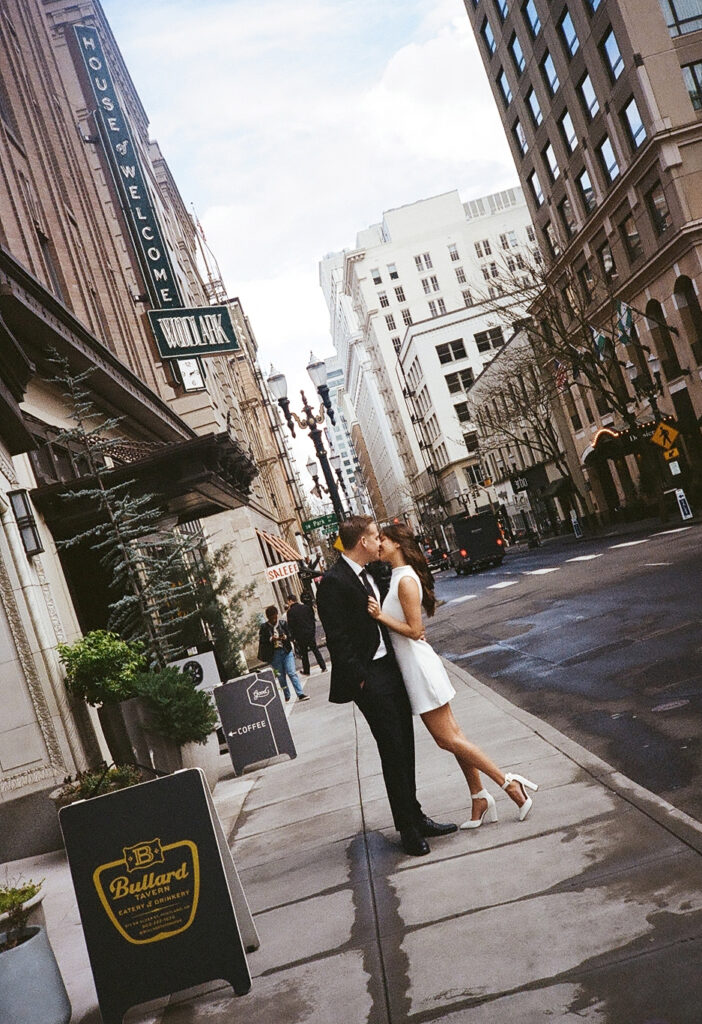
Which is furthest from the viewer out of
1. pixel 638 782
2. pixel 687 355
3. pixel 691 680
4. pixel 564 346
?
pixel 564 346

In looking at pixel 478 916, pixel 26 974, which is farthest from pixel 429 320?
pixel 26 974

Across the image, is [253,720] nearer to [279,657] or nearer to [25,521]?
[25,521]

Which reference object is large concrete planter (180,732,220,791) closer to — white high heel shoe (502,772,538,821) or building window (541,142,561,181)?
white high heel shoe (502,772,538,821)

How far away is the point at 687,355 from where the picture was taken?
36.9 meters

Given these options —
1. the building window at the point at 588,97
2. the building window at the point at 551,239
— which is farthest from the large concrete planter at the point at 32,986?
the building window at the point at 551,239

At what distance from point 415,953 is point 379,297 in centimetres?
13261

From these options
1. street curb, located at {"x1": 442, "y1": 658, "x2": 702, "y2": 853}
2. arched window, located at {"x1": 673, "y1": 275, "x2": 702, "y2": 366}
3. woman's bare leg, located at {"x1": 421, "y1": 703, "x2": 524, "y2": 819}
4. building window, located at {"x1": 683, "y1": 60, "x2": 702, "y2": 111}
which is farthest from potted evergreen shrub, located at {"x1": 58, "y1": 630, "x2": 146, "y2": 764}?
building window, located at {"x1": 683, "y1": 60, "x2": 702, "y2": 111}

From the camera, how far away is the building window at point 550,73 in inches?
1719

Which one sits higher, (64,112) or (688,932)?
(64,112)

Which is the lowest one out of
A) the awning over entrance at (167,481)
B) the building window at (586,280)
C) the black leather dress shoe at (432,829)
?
the black leather dress shoe at (432,829)

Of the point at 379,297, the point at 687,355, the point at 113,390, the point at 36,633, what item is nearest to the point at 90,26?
the point at 113,390

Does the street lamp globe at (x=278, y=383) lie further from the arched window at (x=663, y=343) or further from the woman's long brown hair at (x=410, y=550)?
the arched window at (x=663, y=343)

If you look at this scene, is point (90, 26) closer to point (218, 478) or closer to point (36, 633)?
point (218, 478)

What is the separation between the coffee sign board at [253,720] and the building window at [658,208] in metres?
31.2
